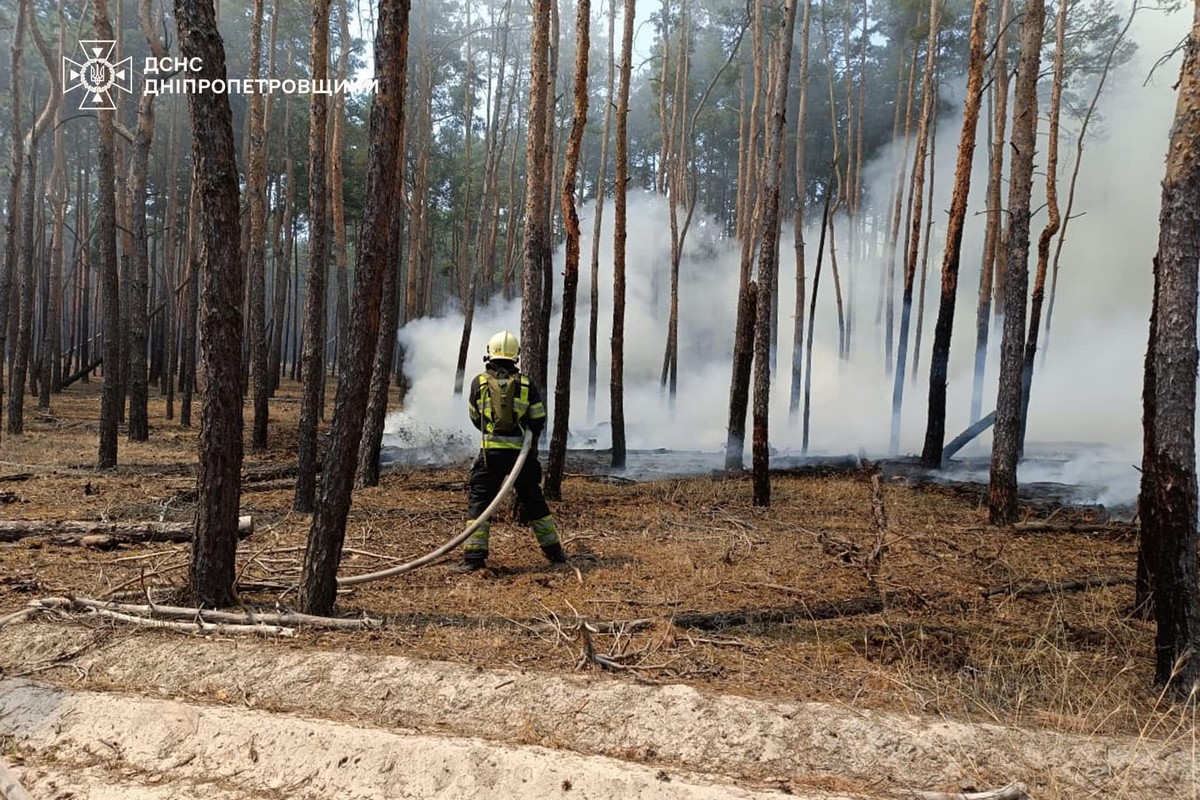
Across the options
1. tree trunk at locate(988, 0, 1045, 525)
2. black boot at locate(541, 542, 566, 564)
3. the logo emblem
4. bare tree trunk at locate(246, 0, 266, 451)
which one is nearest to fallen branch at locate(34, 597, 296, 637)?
black boot at locate(541, 542, 566, 564)

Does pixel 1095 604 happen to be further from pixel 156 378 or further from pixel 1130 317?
pixel 156 378

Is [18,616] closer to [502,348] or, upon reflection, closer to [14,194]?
[502,348]

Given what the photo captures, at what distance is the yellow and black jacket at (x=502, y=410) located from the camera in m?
6.82

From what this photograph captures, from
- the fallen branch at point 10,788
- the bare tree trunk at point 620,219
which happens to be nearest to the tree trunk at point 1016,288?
the bare tree trunk at point 620,219

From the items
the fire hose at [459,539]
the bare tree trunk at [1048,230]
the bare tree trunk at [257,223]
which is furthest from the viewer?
the bare tree trunk at [257,223]

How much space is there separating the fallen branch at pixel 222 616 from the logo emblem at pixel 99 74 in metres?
8.09

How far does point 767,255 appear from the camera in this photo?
9.86 metres

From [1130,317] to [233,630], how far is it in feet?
92.5

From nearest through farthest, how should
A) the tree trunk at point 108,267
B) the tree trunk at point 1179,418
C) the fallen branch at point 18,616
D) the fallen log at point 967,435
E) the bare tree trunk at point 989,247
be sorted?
the tree trunk at point 1179,418
the fallen branch at point 18,616
the tree trunk at point 108,267
the fallen log at point 967,435
the bare tree trunk at point 989,247

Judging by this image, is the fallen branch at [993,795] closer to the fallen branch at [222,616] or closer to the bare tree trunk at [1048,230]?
the fallen branch at [222,616]

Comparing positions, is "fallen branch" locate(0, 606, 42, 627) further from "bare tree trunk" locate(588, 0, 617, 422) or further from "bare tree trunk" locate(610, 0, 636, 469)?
"bare tree trunk" locate(588, 0, 617, 422)

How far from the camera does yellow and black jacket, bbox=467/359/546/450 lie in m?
6.82

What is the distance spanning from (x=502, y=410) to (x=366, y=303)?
207 centimetres

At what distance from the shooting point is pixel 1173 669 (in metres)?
4.10
